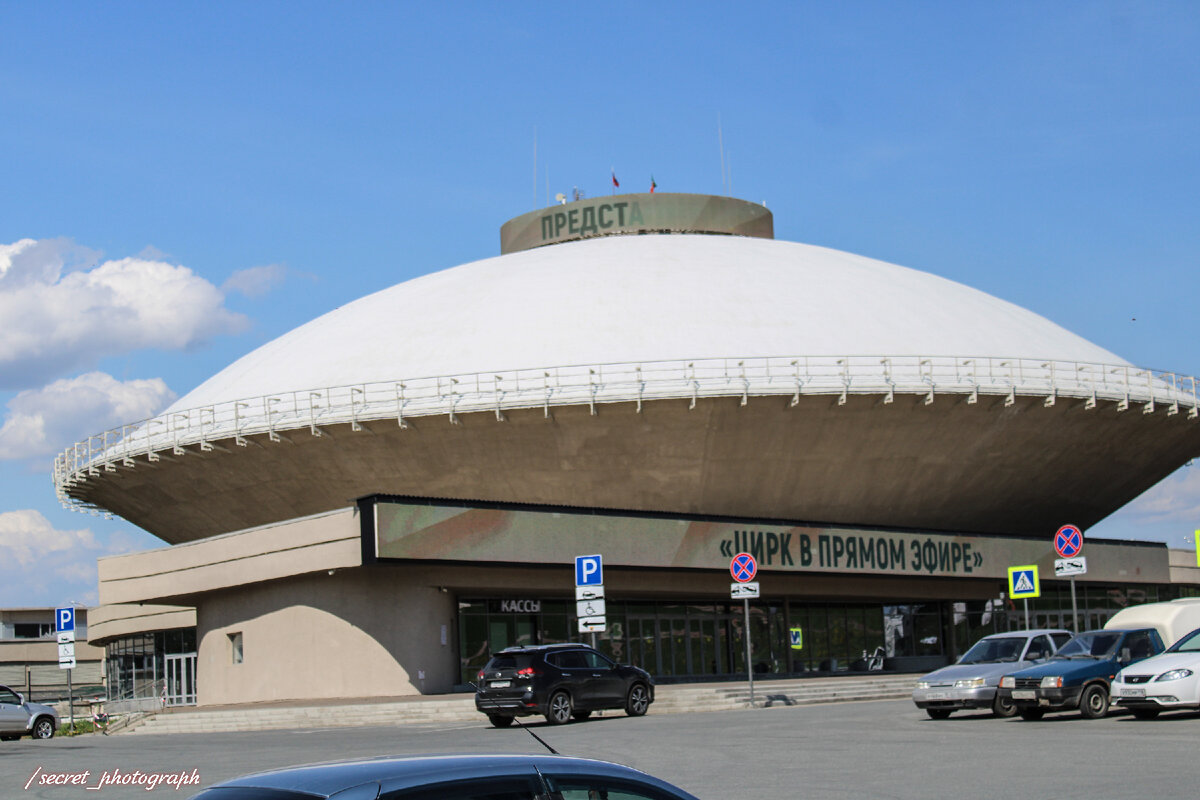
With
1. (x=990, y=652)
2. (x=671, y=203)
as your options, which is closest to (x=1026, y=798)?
(x=990, y=652)

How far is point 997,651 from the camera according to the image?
22797 mm

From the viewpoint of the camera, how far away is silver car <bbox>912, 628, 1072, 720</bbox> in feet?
70.3

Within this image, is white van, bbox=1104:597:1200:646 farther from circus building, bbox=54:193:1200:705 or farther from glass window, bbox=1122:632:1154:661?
circus building, bbox=54:193:1200:705

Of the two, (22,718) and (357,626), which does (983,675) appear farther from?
(22,718)

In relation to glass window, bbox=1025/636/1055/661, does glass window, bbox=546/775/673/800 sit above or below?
above

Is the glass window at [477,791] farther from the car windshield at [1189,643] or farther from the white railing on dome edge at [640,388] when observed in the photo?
the white railing on dome edge at [640,388]

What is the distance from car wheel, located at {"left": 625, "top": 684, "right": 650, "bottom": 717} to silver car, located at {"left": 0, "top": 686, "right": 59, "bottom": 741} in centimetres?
1278

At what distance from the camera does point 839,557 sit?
134 ft

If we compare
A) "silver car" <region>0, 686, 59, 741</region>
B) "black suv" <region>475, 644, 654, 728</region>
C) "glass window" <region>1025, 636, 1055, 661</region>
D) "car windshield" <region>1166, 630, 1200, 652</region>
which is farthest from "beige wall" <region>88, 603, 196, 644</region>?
"car windshield" <region>1166, 630, 1200, 652</region>

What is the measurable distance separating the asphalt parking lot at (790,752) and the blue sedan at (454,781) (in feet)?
25.1

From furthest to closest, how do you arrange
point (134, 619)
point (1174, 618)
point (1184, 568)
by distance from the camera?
1. point (1184, 568)
2. point (134, 619)
3. point (1174, 618)

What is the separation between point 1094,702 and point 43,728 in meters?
21.3

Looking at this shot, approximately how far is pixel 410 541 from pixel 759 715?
1057cm

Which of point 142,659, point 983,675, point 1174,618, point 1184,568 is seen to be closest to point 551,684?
point 983,675
